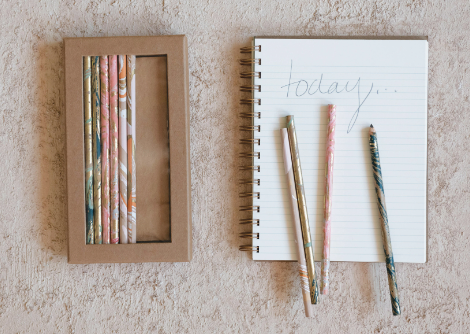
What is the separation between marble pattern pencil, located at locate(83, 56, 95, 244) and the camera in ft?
1.38

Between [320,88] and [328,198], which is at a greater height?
[320,88]

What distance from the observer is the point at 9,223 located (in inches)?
17.8

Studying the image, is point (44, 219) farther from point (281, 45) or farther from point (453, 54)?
point (453, 54)

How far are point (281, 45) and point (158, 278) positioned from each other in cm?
36

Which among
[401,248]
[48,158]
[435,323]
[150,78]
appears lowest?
[435,323]

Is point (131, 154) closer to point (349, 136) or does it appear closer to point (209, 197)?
point (209, 197)

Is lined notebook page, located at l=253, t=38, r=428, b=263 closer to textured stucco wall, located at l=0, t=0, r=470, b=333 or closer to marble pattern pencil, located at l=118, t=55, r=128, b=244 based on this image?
textured stucco wall, located at l=0, t=0, r=470, b=333

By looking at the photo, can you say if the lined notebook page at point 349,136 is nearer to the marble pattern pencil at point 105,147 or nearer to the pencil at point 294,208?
the pencil at point 294,208

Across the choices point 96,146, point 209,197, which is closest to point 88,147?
point 96,146

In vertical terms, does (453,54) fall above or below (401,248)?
above

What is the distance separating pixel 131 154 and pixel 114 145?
0.02m

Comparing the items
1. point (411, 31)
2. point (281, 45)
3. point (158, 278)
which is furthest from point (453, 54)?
point (158, 278)

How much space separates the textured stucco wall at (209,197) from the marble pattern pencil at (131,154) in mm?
59

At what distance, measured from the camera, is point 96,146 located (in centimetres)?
42
